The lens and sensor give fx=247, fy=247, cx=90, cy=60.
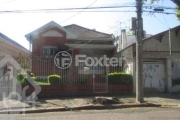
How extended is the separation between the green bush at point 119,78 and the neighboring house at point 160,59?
25.3 inches

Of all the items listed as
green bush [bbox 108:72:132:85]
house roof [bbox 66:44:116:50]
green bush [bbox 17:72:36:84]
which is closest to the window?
house roof [bbox 66:44:116:50]

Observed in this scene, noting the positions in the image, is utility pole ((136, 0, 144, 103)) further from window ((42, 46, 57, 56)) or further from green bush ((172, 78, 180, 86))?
window ((42, 46, 57, 56))

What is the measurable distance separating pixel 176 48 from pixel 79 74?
723 cm

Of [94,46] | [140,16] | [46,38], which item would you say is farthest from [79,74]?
[46,38]

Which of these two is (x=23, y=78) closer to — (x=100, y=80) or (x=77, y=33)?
(x=100, y=80)

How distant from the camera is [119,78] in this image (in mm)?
15883

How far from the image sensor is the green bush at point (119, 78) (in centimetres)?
1582

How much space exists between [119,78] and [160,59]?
11.5 feet

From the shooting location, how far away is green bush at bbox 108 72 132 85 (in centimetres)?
1582

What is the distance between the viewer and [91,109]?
11.8 meters

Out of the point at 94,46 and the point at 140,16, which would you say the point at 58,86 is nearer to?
the point at 140,16

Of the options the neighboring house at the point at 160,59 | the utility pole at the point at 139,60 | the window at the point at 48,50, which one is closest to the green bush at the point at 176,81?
the neighboring house at the point at 160,59

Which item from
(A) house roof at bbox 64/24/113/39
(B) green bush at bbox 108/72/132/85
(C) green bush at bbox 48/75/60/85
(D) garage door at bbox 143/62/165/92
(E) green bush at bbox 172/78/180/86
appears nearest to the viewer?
(C) green bush at bbox 48/75/60/85

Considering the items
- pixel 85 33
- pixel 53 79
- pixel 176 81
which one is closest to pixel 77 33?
pixel 85 33
